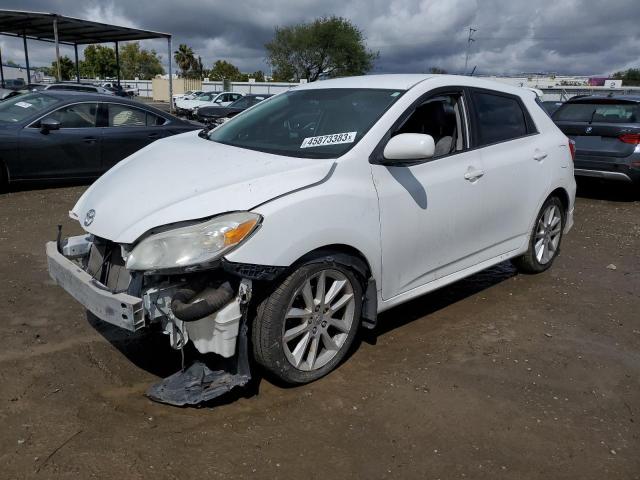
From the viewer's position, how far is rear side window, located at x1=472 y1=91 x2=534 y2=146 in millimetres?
4180

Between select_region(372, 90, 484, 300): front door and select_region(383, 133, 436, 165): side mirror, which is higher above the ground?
select_region(383, 133, 436, 165): side mirror

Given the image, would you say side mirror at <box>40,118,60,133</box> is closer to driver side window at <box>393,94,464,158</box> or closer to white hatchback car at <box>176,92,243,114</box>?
driver side window at <box>393,94,464,158</box>

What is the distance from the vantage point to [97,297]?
2.75 m

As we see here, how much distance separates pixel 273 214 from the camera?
2754mm

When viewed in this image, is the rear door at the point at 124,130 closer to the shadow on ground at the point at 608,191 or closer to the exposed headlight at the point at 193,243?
the exposed headlight at the point at 193,243

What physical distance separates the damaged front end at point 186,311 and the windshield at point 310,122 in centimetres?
104

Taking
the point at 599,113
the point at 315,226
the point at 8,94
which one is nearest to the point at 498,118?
the point at 315,226

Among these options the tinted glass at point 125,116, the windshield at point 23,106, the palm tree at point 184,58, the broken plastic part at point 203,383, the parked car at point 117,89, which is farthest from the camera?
the palm tree at point 184,58

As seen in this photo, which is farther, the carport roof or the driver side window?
the carport roof

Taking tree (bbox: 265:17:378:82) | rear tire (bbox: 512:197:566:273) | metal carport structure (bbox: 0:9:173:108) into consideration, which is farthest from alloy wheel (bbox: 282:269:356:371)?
tree (bbox: 265:17:378:82)

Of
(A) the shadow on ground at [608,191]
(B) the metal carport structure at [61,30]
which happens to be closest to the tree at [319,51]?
(B) the metal carport structure at [61,30]

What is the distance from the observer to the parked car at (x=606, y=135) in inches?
336

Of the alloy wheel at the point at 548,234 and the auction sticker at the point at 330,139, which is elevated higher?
the auction sticker at the point at 330,139

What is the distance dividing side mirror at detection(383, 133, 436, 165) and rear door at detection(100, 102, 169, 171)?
598 cm
